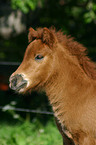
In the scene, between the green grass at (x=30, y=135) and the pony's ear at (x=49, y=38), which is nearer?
the pony's ear at (x=49, y=38)

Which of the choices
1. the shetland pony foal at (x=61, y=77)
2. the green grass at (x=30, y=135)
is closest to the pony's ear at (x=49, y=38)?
the shetland pony foal at (x=61, y=77)

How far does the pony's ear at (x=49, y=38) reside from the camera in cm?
349

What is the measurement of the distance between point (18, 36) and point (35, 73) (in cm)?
481

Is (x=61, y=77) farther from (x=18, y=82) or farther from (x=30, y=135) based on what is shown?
(x=30, y=135)

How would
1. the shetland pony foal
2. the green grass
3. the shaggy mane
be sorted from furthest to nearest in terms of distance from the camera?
the green grass → the shaggy mane → the shetland pony foal

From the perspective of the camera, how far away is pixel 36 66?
11.5 ft

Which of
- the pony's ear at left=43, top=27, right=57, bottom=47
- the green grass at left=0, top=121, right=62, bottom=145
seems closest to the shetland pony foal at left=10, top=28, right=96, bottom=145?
the pony's ear at left=43, top=27, right=57, bottom=47

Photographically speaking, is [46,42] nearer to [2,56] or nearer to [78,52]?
[78,52]

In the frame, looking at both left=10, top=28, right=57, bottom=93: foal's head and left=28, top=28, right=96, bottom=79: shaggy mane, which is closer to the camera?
left=10, top=28, right=57, bottom=93: foal's head

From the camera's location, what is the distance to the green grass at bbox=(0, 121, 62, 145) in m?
4.93

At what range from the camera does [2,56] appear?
811 cm

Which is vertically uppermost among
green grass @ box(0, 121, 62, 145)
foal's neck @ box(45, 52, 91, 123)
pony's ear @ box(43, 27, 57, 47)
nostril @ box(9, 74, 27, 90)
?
pony's ear @ box(43, 27, 57, 47)

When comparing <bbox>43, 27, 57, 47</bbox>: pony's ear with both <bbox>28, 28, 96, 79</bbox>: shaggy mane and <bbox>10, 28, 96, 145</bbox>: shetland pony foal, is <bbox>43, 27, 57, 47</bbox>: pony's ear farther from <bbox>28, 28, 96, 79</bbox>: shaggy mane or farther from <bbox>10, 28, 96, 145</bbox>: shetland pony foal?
<bbox>28, 28, 96, 79</bbox>: shaggy mane

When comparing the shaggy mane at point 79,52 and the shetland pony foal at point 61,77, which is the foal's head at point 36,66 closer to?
the shetland pony foal at point 61,77
